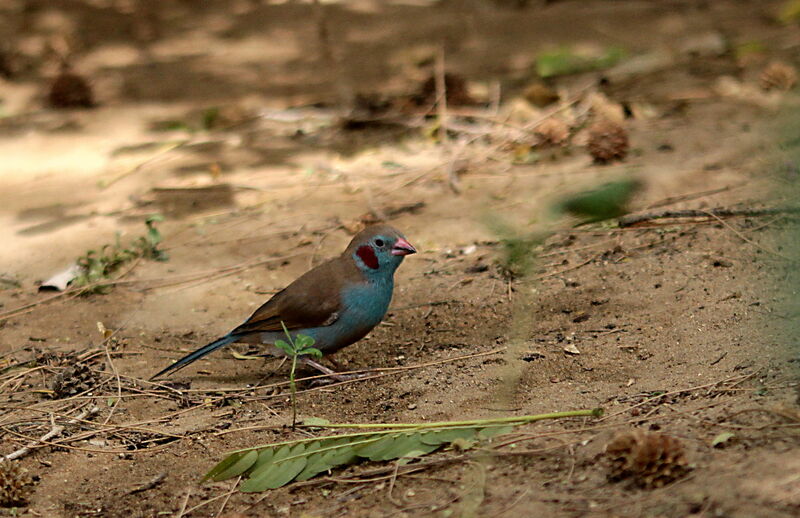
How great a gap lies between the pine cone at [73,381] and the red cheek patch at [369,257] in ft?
4.23

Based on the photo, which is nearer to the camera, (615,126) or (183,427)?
(183,427)

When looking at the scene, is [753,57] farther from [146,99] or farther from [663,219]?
[146,99]

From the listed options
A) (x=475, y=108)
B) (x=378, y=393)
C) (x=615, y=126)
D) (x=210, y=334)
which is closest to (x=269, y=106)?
(x=475, y=108)

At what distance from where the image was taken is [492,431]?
10.7 feet

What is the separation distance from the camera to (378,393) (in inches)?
156

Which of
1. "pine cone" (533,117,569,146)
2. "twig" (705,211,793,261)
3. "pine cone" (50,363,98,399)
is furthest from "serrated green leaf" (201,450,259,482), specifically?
"pine cone" (533,117,569,146)

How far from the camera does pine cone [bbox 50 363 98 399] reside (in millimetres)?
4121

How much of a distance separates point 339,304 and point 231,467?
106cm

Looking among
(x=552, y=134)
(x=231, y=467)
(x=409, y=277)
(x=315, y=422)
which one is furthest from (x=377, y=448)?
(x=552, y=134)

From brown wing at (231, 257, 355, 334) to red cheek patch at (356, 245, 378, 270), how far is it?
9 cm

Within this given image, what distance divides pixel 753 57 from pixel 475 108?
93.4 inches

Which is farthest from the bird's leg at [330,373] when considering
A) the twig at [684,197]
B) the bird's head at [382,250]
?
the twig at [684,197]

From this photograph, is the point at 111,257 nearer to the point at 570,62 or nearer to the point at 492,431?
the point at 492,431

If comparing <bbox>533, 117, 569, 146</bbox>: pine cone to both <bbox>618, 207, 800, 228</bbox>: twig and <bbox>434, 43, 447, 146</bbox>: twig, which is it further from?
<bbox>618, 207, 800, 228</bbox>: twig
